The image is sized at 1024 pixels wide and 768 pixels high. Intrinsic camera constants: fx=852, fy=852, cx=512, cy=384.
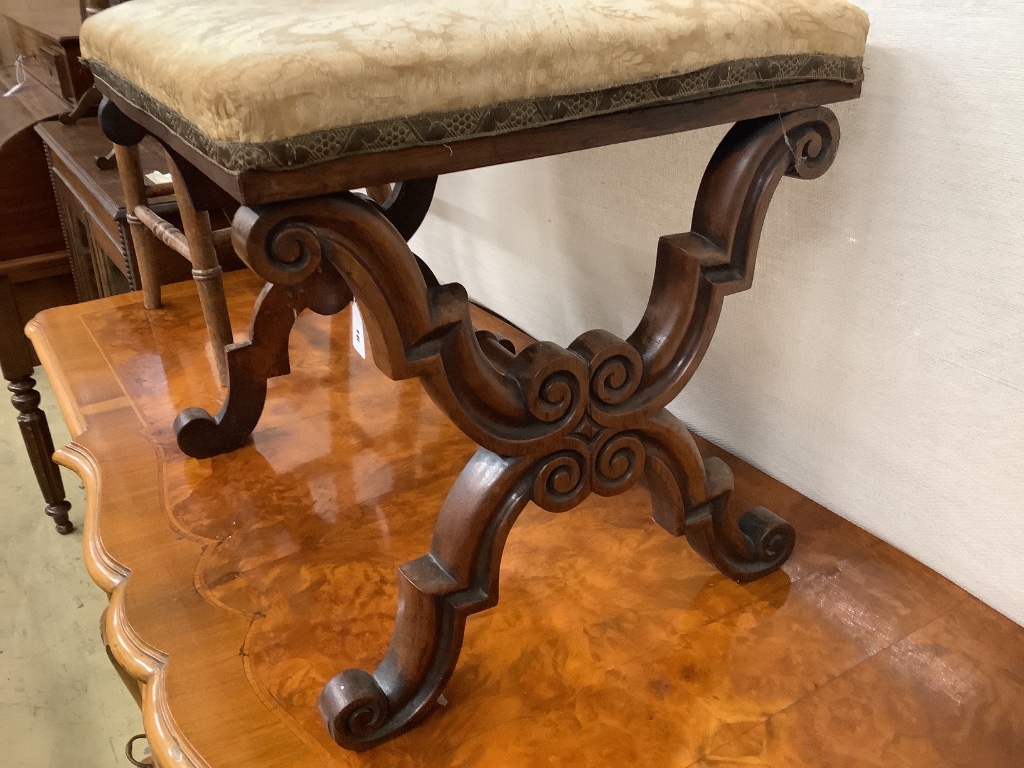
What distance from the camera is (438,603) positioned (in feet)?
1.81

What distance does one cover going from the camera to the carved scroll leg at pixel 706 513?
614mm

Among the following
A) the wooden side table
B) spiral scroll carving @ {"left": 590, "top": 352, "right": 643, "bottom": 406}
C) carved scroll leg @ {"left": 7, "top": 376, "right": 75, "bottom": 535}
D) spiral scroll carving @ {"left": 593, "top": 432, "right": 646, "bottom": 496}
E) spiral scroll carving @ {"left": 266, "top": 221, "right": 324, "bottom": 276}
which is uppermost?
spiral scroll carving @ {"left": 266, "top": 221, "right": 324, "bottom": 276}

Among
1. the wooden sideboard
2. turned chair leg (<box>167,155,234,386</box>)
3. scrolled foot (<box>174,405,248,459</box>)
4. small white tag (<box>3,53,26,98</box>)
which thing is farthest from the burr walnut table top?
small white tag (<box>3,53,26,98</box>)

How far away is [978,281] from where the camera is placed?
1.99 feet

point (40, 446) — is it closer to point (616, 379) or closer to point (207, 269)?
point (207, 269)

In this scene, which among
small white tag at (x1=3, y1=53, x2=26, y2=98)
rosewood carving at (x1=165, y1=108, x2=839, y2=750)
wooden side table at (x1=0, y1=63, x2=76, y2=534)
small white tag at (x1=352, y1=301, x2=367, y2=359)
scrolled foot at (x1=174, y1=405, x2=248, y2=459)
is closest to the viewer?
rosewood carving at (x1=165, y1=108, x2=839, y2=750)

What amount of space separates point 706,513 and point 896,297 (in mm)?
225

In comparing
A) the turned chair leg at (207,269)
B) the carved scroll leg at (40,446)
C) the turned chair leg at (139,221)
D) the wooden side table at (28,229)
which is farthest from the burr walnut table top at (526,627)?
the wooden side table at (28,229)

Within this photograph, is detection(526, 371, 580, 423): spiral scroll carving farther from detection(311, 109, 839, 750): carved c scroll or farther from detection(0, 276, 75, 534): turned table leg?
detection(0, 276, 75, 534): turned table leg

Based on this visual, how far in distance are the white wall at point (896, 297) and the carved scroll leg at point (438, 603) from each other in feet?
1.06

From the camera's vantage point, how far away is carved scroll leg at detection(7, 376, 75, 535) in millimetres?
1474

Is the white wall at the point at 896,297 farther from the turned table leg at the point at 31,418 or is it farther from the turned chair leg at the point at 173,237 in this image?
the turned table leg at the point at 31,418

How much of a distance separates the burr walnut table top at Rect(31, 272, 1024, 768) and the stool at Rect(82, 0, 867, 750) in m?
0.06

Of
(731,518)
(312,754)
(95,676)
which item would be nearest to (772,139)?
(731,518)
